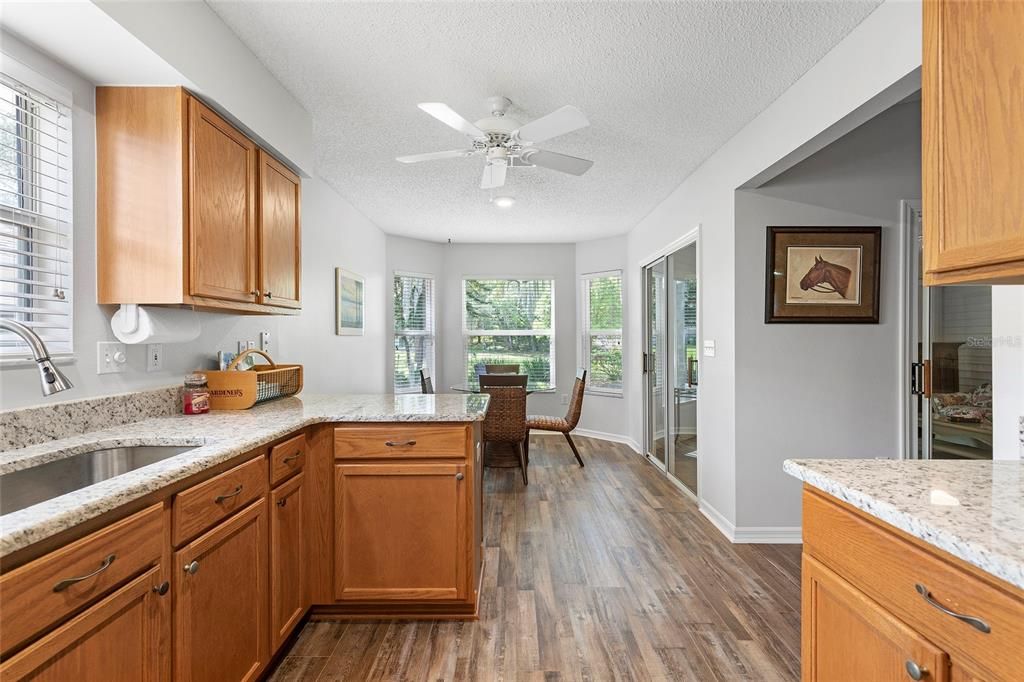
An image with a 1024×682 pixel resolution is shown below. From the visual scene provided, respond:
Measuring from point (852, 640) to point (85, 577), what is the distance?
1.55 meters

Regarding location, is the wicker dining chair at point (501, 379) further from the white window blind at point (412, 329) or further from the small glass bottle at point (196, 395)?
the small glass bottle at point (196, 395)

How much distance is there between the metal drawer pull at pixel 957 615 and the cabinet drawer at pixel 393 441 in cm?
164

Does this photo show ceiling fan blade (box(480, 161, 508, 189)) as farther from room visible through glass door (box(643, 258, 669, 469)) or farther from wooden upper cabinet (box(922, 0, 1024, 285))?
room visible through glass door (box(643, 258, 669, 469))

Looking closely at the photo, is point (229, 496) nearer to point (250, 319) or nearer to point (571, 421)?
point (250, 319)

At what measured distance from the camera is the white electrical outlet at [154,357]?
214 cm

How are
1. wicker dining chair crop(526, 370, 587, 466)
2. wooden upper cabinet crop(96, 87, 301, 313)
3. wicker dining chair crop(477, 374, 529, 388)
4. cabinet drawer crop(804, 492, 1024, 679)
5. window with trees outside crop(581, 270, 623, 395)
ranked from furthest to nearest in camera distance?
window with trees outside crop(581, 270, 623, 395)
wicker dining chair crop(526, 370, 587, 466)
wicker dining chair crop(477, 374, 529, 388)
wooden upper cabinet crop(96, 87, 301, 313)
cabinet drawer crop(804, 492, 1024, 679)

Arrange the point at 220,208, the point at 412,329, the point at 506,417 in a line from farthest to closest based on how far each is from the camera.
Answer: the point at 412,329, the point at 506,417, the point at 220,208

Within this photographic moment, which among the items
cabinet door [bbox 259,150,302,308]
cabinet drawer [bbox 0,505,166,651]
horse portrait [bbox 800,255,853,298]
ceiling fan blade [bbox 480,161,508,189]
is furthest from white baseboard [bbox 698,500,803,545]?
cabinet drawer [bbox 0,505,166,651]

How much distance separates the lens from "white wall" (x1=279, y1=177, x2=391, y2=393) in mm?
3807

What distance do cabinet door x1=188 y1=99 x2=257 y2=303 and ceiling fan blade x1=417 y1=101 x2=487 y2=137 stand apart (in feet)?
2.64

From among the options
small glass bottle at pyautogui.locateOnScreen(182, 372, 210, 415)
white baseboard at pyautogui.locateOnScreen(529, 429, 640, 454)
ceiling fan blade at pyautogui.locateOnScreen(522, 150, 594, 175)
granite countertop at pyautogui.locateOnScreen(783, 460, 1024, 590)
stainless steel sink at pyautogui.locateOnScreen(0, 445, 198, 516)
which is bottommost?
white baseboard at pyautogui.locateOnScreen(529, 429, 640, 454)

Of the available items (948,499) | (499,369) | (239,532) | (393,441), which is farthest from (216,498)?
(499,369)

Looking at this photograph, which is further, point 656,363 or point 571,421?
point 656,363

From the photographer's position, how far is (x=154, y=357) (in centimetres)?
217
